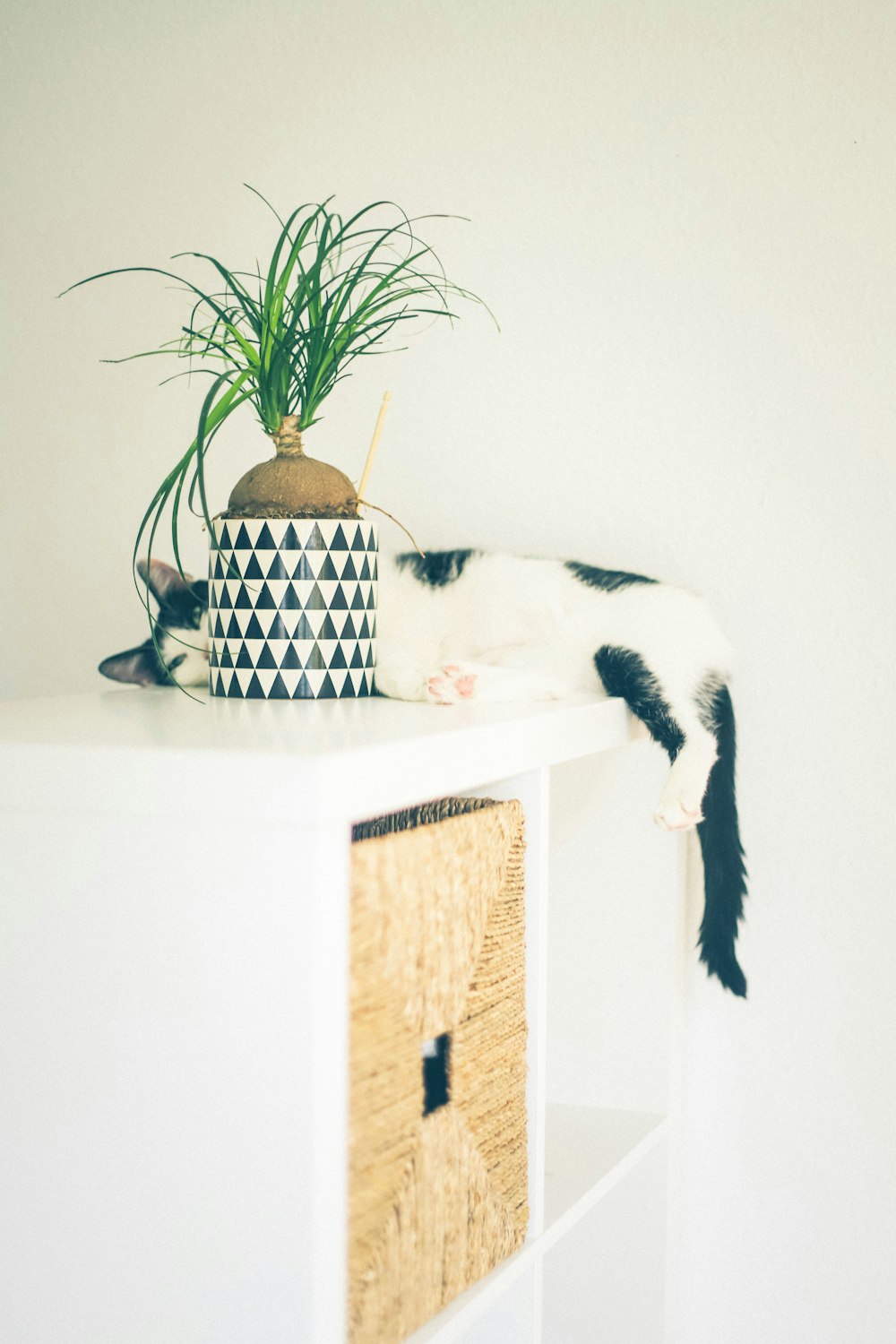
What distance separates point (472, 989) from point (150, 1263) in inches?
10.7

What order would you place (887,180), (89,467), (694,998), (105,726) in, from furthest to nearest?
1. (89,467)
2. (694,998)
3. (887,180)
4. (105,726)

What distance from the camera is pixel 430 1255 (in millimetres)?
810

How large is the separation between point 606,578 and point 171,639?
47cm

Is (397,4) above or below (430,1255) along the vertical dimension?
above

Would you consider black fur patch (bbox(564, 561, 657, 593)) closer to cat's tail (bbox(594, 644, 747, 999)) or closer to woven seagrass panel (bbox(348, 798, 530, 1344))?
cat's tail (bbox(594, 644, 747, 999))

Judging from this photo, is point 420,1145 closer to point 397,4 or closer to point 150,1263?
point 150,1263

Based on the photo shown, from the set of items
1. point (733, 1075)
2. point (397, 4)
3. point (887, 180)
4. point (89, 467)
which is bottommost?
point (733, 1075)

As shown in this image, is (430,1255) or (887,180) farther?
(887,180)

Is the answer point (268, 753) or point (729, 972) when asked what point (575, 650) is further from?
point (268, 753)

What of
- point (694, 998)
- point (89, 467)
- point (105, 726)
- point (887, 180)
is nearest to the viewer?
point (105, 726)

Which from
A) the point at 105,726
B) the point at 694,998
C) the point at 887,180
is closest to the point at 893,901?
the point at 694,998

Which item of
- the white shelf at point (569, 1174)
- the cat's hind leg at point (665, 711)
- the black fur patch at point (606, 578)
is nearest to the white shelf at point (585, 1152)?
the white shelf at point (569, 1174)

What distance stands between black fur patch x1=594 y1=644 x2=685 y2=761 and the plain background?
24 centimetres

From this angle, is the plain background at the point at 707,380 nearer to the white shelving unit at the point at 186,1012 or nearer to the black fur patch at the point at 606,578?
the black fur patch at the point at 606,578
